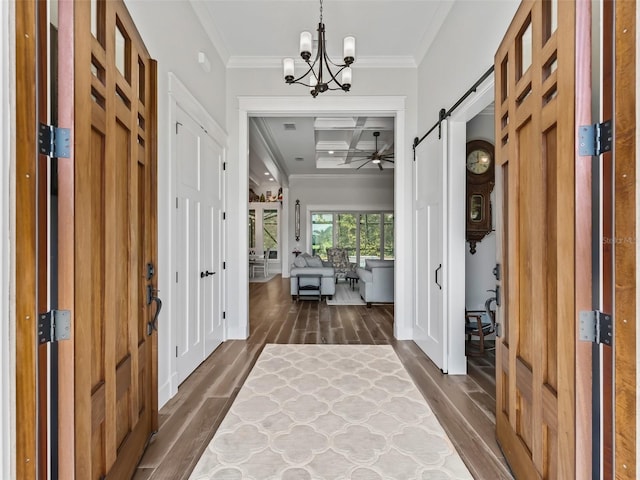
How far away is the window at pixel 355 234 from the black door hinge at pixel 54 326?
979 centimetres

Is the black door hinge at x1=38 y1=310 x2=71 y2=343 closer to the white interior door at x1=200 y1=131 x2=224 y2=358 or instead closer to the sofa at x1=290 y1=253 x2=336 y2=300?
the white interior door at x1=200 y1=131 x2=224 y2=358

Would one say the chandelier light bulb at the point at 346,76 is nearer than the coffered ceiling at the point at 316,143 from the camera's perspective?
Yes

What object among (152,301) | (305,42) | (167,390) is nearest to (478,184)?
(305,42)

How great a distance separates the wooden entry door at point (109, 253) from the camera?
3.65 feet

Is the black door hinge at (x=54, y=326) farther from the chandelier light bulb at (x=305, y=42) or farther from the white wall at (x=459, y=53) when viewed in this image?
the white wall at (x=459, y=53)

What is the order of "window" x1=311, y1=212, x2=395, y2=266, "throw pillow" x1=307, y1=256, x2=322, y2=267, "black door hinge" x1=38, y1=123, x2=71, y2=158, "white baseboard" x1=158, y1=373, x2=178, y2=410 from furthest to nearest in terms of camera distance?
"window" x1=311, y1=212, x2=395, y2=266 < "throw pillow" x1=307, y1=256, x2=322, y2=267 < "white baseboard" x1=158, y1=373, x2=178, y2=410 < "black door hinge" x1=38, y1=123, x2=71, y2=158

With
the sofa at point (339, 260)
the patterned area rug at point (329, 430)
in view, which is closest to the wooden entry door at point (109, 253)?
the patterned area rug at point (329, 430)

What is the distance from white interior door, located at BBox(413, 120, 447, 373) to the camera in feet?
10.2

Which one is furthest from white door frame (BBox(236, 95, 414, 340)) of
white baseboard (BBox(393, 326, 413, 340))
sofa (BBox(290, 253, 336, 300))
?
sofa (BBox(290, 253, 336, 300))

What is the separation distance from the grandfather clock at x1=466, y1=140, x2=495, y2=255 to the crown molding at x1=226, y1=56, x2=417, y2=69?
1.28 meters

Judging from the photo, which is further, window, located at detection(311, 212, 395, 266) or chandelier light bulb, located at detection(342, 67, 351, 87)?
window, located at detection(311, 212, 395, 266)

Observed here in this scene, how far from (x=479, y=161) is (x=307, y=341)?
10.2 feet

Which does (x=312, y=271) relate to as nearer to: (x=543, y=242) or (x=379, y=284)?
(x=379, y=284)

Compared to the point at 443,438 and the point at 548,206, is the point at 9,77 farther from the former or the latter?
the point at 443,438
